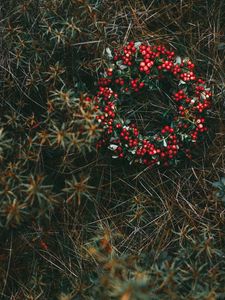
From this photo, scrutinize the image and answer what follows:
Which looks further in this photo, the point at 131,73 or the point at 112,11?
the point at 112,11

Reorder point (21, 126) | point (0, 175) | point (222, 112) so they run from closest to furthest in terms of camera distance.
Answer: point (0, 175) < point (21, 126) < point (222, 112)

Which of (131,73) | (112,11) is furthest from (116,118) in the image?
(112,11)

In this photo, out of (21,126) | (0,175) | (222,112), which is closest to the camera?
(0,175)

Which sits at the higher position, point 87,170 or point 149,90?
point 149,90

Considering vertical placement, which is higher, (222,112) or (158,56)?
(158,56)

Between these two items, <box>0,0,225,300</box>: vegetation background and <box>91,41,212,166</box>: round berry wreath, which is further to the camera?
<box>91,41,212,166</box>: round berry wreath

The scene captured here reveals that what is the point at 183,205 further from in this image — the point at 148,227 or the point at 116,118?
the point at 116,118
